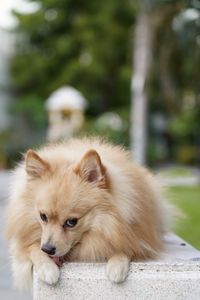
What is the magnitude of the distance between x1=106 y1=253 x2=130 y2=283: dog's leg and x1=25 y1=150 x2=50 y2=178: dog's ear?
73cm

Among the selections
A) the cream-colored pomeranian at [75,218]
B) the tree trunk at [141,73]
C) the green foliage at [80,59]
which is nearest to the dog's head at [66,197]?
the cream-colored pomeranian at [75,218]

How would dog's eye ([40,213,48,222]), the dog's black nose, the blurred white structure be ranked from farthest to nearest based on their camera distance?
1. the blurred white structure
2. dog's eye ([40,213,48,222])
3. the dog's black nose

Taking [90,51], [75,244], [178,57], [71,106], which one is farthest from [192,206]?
[90,51]

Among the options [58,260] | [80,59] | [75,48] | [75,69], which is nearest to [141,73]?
[75,69]

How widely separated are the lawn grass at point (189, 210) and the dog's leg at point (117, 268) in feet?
6.67

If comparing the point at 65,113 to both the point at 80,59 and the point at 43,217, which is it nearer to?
the point at 80,59

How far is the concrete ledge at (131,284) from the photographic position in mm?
4332

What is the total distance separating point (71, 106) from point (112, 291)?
21.5 metres

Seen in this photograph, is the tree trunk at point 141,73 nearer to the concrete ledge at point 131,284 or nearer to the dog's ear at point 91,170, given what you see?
the dog's ear at point 91,170

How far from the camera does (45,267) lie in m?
4.35

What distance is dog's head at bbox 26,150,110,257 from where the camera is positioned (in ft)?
14.0

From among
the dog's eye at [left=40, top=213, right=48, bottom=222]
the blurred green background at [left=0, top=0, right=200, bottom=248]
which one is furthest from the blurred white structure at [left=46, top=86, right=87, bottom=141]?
the dog's eye at [left=40, top=213, right=48, bottom=222]

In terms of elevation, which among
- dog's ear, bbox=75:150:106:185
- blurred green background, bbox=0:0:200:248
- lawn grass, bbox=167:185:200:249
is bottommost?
lawn grass, bbox=167:185:200:249

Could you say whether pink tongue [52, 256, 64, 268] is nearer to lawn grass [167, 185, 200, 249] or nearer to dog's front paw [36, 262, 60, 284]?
dog's front paw [36, 262, 60, 284]
